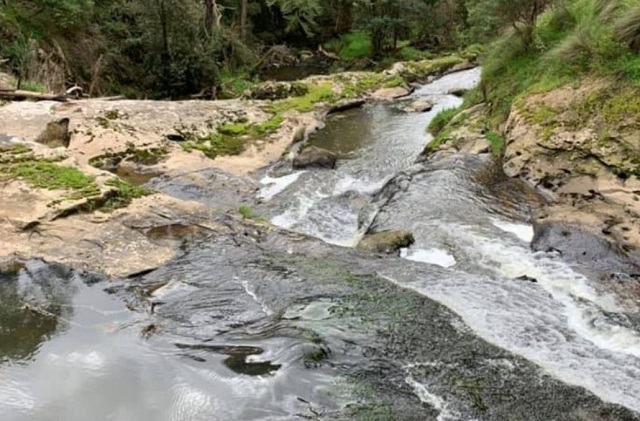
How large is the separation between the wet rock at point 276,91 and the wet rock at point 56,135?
7.27 m

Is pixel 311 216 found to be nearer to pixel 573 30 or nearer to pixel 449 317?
pixel 449 317

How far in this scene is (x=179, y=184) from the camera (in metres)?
12.6

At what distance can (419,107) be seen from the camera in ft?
64.7

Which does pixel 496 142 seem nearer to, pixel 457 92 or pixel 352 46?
pixel 457 92

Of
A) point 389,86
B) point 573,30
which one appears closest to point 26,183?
point 573,30

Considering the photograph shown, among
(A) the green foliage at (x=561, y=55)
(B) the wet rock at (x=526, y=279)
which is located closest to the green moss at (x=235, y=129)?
(A) the green foliage at (x=561, y=55)

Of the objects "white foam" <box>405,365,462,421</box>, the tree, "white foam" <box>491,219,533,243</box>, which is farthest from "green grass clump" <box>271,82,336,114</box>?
"white foam" <box>405,365,462,421</box>

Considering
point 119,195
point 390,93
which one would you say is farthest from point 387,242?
point 390,93

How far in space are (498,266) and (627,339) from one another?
7.02 feet

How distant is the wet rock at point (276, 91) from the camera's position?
1961cm

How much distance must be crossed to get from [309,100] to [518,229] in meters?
11.1

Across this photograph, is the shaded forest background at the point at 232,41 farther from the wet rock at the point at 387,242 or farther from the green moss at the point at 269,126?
the wet rock at the point at 387,242

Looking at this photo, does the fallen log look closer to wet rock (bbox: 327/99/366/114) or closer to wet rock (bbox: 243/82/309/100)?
wet rock (bbox: 243/82/309/100)

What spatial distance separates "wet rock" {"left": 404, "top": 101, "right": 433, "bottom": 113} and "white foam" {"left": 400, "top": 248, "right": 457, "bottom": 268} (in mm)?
11237
